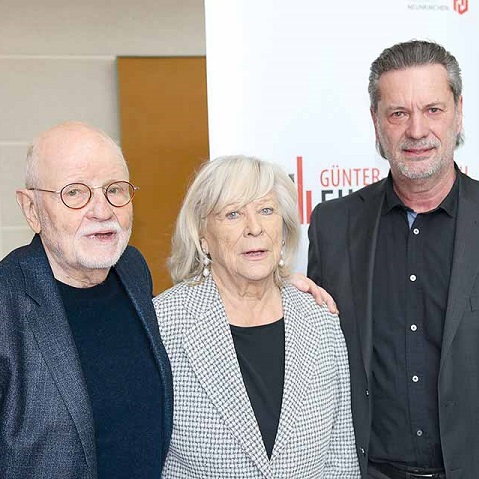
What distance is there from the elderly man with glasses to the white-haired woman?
0.11m

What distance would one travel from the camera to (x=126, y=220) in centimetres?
205

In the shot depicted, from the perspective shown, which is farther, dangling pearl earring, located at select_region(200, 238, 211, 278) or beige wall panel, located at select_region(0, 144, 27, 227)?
beige wall panel, located at select_region(0, 144, 27, 227)

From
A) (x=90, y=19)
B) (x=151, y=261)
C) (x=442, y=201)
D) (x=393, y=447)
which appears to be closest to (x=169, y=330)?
(x=393, y=447)

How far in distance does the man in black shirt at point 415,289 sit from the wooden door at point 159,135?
279 cm

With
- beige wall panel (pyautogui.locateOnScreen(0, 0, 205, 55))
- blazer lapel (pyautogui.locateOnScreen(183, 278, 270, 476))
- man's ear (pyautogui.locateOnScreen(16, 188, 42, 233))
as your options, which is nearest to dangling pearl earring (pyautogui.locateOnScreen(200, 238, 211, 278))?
blazer lapel (pyautogui.locateOnScreen(183, 278, 270, 476))

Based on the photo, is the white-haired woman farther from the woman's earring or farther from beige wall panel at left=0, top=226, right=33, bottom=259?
beige wall panel at left=0, top=226, right=33, bottom=259

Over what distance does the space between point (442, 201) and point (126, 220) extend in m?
1.00

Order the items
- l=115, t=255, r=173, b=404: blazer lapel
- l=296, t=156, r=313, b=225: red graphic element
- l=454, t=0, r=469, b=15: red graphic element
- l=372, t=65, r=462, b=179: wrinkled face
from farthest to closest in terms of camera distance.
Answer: l=454, t=0, r=469, b=15: red graphic element < l=296, t=156, r=313, b=225: red graphic element < l=372, t=65, r=462, b=179: wrinkled face < l=115, t=255, r=173, b=404: blazer lapel

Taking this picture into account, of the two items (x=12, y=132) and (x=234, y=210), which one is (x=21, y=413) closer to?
(x=234, y=210)

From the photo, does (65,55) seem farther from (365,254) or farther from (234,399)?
(234,399)

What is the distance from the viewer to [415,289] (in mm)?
2357

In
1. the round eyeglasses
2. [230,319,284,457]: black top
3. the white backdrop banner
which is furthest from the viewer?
the white backdrop banner

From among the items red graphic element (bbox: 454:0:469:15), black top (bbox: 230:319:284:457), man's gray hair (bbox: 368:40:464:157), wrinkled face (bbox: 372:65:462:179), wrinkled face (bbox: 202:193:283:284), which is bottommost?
black top (bbox: 230:319:284:457)

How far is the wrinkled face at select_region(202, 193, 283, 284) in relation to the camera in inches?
89.6
